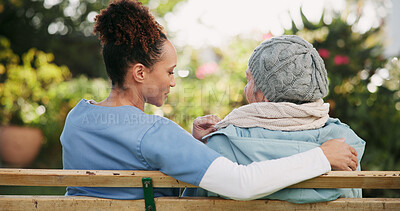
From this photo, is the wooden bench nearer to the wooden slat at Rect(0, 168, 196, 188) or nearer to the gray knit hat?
the wooden slat at Rect(0, 168, 196, 188)

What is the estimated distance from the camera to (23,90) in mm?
6109

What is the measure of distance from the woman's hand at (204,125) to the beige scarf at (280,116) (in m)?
0.24

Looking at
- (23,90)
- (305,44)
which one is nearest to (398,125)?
(305,44)

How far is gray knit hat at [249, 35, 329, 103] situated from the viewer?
161 cm

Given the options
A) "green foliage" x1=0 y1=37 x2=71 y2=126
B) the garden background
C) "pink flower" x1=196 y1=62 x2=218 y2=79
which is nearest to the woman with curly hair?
the garden background

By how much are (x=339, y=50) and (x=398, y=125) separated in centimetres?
110

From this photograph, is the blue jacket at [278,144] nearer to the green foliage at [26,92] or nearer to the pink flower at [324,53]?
the pink flower at [324,53]

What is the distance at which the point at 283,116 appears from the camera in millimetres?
1589

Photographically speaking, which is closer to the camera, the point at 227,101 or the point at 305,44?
the point at 305,44

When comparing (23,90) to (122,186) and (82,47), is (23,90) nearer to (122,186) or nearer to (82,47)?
(82,47)

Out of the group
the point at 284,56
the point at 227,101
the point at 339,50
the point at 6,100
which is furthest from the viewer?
the point at 6,100

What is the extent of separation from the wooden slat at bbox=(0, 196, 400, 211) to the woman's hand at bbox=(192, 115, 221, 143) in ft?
1.55

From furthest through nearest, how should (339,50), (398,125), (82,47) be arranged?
(82,47) → (339,50) → (398,125)

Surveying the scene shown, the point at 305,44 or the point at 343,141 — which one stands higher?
the point at 305,44
